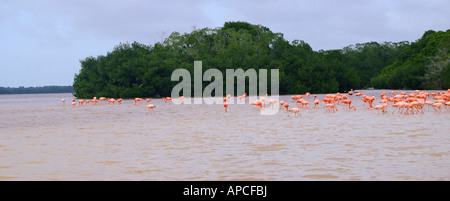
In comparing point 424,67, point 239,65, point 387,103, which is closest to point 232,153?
point 387,103

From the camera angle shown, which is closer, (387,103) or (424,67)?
(387,103)

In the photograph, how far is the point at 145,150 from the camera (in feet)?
42.3

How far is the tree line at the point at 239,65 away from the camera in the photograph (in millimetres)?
62562

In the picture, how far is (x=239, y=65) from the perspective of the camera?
228 feet

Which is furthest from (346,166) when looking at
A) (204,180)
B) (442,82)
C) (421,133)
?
(442,82)

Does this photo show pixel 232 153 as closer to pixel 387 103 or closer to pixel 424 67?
pixel 387 103

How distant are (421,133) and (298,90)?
52800 millimetres

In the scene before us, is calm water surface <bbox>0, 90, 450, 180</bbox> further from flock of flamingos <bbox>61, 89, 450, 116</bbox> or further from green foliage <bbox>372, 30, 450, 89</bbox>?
green foliage <bbox>372, 30, 450, 89</bbox>

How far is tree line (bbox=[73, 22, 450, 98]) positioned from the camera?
62562 mm

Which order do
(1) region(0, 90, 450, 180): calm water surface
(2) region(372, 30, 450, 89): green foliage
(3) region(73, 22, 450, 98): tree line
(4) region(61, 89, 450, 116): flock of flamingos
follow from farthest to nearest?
(2) region(372, 30, 450, 89): green foliage → (3) region(73, 22, 450, 98): tree line → (4) region(61, 89, 450, 116): flock of flamingos → (1) region(0, 90, 450, 180): calm water surface

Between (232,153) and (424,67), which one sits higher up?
(424,67)

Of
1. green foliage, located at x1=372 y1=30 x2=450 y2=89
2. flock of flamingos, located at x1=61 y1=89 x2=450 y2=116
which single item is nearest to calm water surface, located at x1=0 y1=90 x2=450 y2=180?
flock of flamingos, located at x1=61 y1=89 x2=450 y2=116

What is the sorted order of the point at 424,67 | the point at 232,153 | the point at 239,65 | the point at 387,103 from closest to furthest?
1. the point at 232,153
2. the point at 387,103
3. the point at 239,65
4. the point at 424,67

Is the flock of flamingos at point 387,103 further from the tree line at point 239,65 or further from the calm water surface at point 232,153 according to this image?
the tree line at point 239,65
